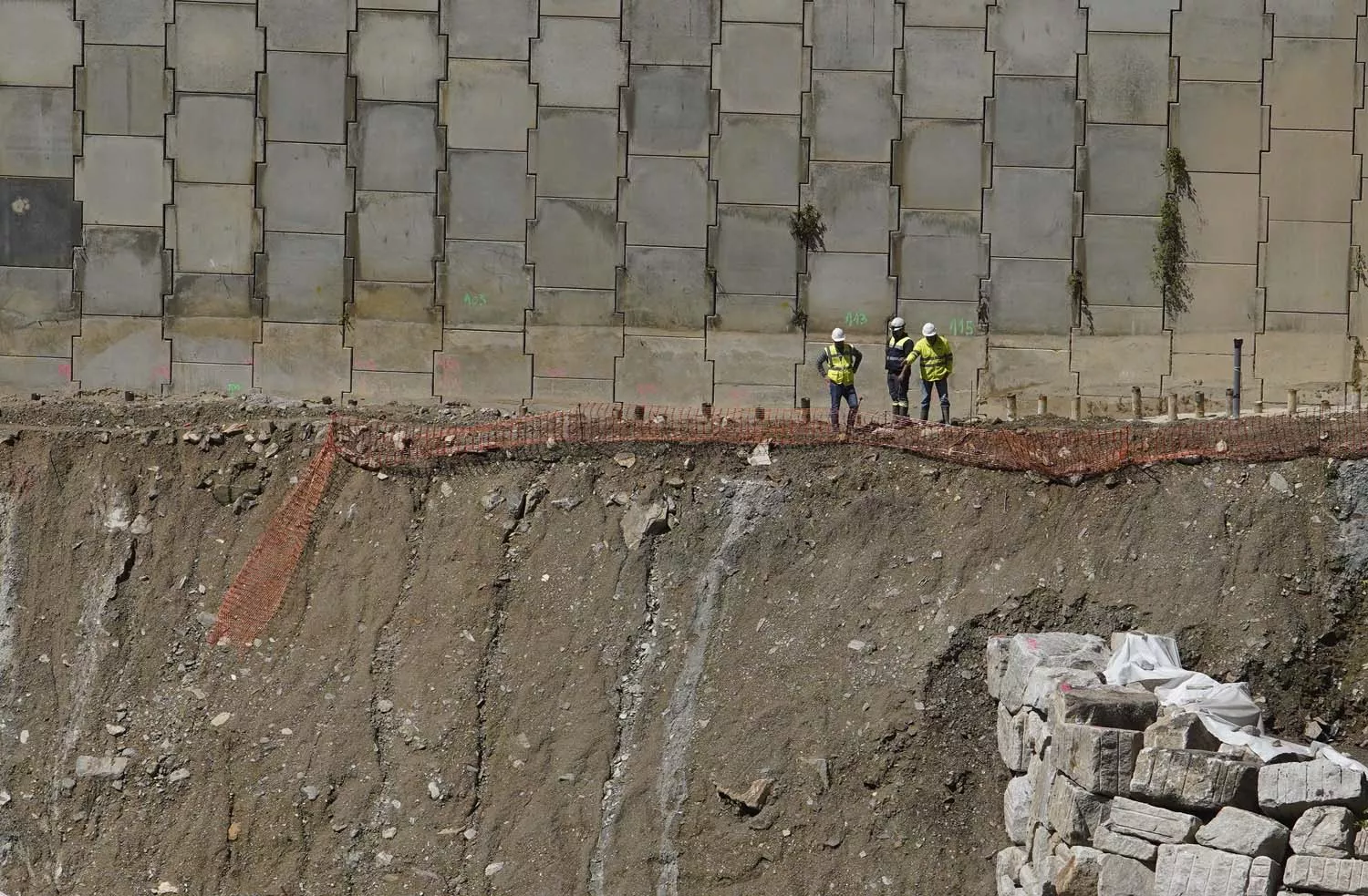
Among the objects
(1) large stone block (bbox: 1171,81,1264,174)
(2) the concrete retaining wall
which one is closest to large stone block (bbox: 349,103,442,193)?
(2) the concrete retaining wall

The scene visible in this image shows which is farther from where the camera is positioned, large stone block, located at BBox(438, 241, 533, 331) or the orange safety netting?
large stone block, located at BBox(438, 241, 533, 331)

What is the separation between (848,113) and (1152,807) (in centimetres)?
1104

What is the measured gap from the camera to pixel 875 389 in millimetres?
20156

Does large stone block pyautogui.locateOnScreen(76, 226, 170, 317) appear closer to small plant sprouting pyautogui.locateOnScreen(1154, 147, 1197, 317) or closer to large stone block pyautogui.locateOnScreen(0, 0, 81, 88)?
large stone block pyautogui.locateOnScreen(0, 0, 81, 88)

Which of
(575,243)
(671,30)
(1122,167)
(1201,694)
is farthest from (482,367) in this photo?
(1201,694)

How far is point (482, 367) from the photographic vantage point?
792 inches

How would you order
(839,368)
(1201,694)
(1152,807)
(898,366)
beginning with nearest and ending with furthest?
(1152,807) < (1201,694) < (839,368) < (898,366)

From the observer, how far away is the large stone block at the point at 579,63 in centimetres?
1992

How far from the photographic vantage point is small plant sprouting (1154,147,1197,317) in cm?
2005

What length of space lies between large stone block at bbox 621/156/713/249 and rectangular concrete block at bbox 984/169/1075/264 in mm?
3879

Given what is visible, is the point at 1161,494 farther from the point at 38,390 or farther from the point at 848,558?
the point at 38,390

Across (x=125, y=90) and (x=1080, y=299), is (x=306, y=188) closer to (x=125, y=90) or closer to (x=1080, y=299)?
(x=125, y=90)

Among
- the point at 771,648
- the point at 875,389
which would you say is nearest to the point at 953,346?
the point at 875,389

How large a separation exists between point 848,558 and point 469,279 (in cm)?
748
